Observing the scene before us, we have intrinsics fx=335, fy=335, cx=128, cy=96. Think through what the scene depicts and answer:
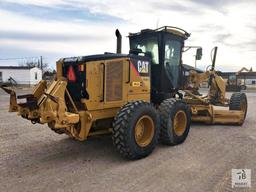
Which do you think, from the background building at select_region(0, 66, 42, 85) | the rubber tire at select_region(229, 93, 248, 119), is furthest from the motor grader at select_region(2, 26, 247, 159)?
the background building at select_region(0, 66, 42, 85)

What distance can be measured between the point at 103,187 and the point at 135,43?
15.8ft

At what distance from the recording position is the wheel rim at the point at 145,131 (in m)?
6.86

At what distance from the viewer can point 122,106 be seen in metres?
7.05

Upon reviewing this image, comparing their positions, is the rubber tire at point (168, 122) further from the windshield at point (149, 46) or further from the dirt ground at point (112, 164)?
the windshield at point (149, 46)

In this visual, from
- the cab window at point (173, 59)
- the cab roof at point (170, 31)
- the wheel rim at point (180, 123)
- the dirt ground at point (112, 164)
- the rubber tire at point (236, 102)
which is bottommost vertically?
Answer: the dirt ground at point (112, 164)

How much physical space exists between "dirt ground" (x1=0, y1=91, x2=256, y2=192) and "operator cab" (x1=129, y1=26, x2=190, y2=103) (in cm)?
150

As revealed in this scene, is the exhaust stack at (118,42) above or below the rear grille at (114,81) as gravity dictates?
above

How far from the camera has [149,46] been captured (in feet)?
28.2

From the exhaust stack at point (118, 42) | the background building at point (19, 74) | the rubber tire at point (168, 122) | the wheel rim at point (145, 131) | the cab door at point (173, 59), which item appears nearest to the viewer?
the wheel rim at point (145, 131)

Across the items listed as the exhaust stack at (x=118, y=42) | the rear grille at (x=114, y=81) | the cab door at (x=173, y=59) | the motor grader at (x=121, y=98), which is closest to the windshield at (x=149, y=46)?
the motor grader at (x=121, y=98)

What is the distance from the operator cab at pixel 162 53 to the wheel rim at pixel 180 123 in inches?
30.9

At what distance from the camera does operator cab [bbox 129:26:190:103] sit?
8.44 metres

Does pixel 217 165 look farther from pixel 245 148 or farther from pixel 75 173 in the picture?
pixel 75 173

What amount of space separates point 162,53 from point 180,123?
71.1 inches
